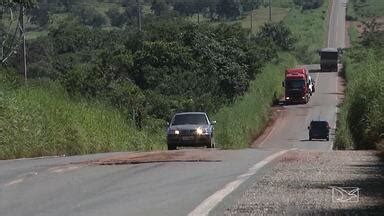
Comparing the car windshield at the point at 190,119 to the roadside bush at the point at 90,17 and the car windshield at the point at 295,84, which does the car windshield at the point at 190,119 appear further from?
the roadside bush at the point at 90,17

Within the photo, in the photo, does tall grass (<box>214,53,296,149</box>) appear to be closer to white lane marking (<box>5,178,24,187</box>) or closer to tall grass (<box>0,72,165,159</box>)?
tall grass (<box>0,72,165,159</box>)

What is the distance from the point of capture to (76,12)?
495ft

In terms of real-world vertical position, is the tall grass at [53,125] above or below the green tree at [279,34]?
above

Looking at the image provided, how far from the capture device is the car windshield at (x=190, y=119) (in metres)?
32.5

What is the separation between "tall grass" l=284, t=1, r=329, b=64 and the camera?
127863 mm

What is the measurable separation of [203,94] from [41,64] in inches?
568

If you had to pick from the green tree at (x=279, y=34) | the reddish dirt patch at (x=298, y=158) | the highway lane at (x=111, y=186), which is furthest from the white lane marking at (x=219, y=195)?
the green tree at (x=279, y=34)

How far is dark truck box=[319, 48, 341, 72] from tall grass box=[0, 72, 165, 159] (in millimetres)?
70857

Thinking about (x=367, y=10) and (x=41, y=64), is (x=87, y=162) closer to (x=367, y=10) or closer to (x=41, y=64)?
(x=41, y=64)

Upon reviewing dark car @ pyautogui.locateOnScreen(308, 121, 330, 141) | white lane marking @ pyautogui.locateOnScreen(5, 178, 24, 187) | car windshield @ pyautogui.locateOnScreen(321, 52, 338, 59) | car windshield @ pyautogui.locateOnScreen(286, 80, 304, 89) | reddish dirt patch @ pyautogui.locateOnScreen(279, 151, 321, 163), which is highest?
white lane marking @ pyautogui.locateOnScreen(5, 178, 24, 187)

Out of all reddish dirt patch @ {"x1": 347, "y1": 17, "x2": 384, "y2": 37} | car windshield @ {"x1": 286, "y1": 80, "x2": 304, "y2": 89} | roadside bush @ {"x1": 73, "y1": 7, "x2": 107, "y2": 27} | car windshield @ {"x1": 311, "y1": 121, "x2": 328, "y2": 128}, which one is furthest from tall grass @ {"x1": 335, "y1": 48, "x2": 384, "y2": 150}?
roadside bush @ {"x1": 73, "y1": 7, "x2": 107, "y2": 27}

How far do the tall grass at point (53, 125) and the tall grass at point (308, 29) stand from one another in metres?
94.2

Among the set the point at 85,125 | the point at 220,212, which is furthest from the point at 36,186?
the point at 85,125

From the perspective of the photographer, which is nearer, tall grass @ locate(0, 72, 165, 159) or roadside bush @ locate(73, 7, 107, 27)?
tall grass @ locate(0, 72, 165, 159)
